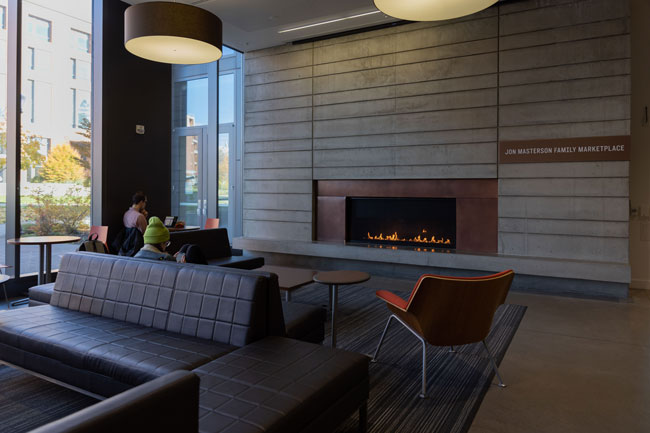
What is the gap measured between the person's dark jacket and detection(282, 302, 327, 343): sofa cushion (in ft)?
12.1

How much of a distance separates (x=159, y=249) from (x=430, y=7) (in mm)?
3049

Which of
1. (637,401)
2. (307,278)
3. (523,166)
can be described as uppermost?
(523,166)

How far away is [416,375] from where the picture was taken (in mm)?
3229

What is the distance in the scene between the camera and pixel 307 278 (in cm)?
423

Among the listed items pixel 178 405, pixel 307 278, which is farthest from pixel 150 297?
pixel 178 405

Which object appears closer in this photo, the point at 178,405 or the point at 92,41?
the point at 178,405

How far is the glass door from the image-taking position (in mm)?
9570

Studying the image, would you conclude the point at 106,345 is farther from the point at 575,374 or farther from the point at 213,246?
the point at 213,246

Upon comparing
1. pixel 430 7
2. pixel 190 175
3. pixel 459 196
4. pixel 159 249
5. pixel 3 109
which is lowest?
pixel 159 249

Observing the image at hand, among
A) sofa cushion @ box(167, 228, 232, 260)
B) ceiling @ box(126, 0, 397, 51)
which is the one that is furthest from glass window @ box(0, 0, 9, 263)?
sofa cushion @ box(167, 228, 232, 260)

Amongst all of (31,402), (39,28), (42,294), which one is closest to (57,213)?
(39,28)

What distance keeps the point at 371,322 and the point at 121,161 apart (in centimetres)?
473

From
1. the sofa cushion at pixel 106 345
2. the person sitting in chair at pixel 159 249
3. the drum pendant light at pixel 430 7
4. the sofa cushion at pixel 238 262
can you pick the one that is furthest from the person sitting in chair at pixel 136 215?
the drum pendant light at pixel 430 7

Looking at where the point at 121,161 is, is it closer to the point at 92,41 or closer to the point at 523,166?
the point at 92,41
